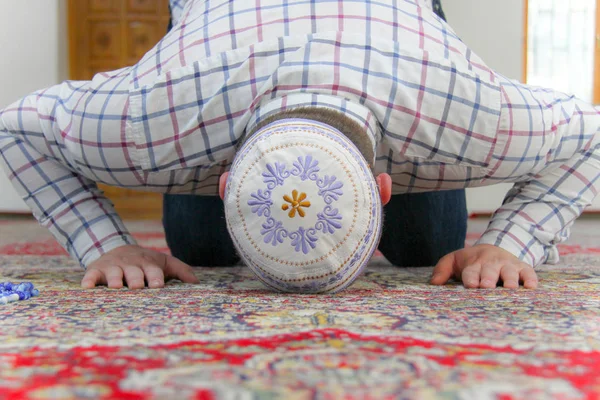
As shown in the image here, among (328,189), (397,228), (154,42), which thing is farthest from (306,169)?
(154,42)

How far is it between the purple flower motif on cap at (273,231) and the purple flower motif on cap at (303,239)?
0.04 feet

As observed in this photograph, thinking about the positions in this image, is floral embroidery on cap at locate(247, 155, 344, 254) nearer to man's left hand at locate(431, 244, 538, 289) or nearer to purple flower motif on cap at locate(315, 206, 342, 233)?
purple flower motif on cap at locate(315, 206, 342, 233)

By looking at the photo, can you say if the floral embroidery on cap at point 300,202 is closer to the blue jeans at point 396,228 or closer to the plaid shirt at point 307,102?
the plaid shirt at point 307,102

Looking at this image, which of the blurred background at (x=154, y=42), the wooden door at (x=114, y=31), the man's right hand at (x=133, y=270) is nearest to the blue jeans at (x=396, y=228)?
the man's right hand at (x=133, y=270)

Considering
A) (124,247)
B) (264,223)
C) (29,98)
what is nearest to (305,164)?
(264,223)

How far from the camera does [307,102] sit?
0.94m

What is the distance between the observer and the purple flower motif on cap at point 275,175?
0.86 meters

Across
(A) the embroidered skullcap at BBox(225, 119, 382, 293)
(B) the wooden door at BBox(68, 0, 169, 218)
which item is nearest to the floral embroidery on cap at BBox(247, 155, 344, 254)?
(A) the embroidered skullcap at BBox(225, 119, 382, 293)

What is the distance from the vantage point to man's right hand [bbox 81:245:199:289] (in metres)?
1.13

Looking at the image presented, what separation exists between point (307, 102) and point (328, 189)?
5.9 inches

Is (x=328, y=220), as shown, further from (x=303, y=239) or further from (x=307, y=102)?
(x=307, y=102)

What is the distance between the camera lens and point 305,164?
858mm

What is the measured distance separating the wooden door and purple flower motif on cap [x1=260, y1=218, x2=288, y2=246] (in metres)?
3.84

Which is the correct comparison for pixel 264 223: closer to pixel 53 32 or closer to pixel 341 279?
pixel 341 279
